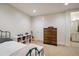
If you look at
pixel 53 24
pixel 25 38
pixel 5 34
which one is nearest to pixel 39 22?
pixel 53 24

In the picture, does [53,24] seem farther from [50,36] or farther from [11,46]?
[11,46]

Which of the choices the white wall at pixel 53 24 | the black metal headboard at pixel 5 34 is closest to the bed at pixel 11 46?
the black metal headboard at pixel 5 34

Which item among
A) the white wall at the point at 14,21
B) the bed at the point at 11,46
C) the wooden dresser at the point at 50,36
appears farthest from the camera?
the wooden dresser at the point at 50,36

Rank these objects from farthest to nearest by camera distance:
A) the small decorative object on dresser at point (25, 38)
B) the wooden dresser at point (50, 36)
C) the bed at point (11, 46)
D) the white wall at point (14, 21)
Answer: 1. the wooden dresser at point (50, 36)
2. the small decorative object on dresser at point (25, 38)
3. the white wall at point (14, 21)
4. the bed at point (11, 46)

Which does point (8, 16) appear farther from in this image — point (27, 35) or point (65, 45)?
point (65, 45)

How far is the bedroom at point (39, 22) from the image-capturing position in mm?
1646

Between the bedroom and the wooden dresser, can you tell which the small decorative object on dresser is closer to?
the bedroom

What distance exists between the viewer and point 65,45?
188 cm

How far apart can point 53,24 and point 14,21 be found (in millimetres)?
819

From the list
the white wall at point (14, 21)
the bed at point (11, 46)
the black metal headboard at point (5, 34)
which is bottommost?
the bed at point (11, 46)

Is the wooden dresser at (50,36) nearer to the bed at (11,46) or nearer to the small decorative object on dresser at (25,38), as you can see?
the bed at (11,46)

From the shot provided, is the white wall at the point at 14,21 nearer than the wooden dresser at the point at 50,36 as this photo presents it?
Yes

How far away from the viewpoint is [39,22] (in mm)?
1845

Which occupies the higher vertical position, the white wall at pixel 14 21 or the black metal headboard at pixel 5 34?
the white wall at pixel 14 21
